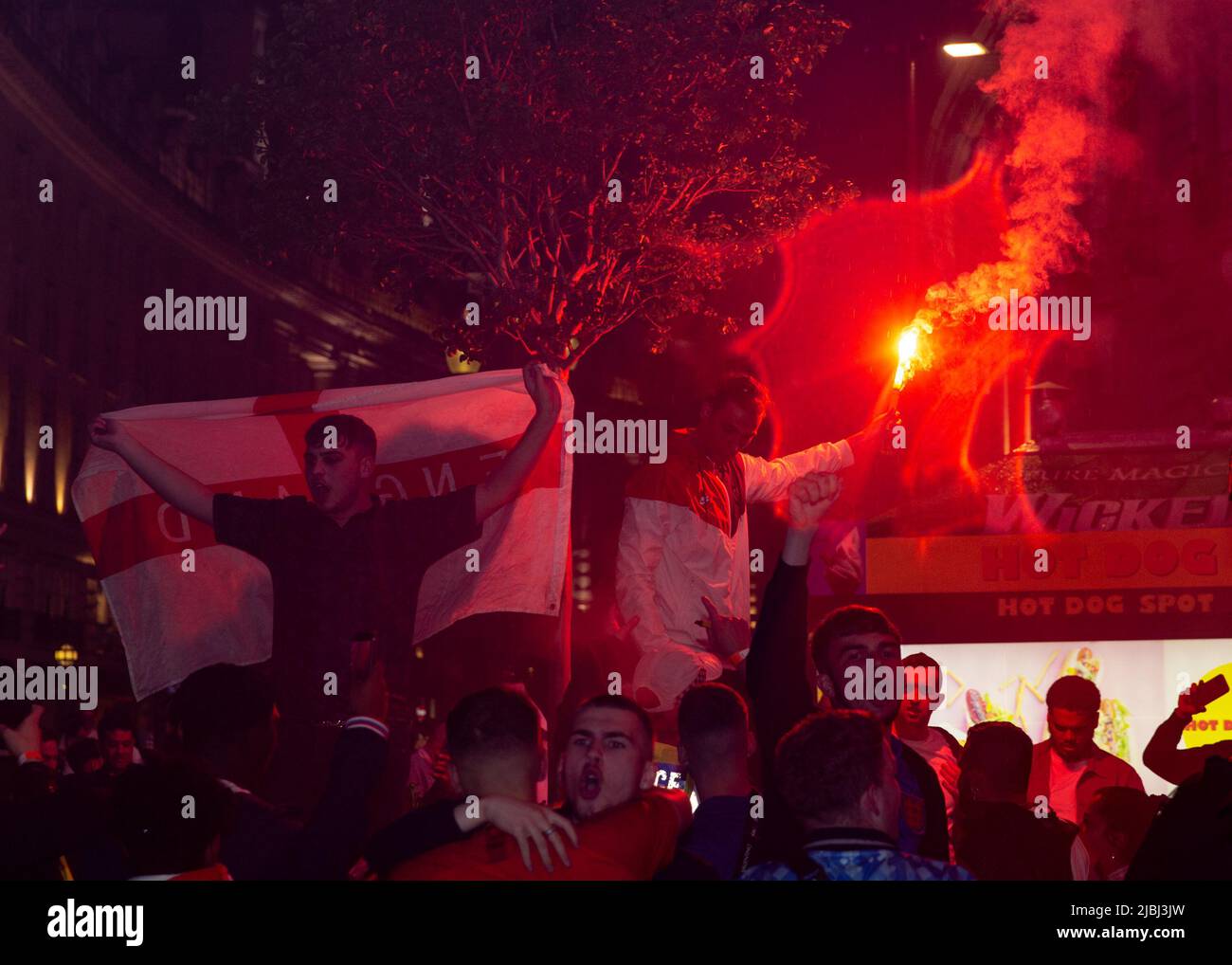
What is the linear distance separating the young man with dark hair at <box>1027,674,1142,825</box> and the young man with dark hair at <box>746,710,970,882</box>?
4099mm

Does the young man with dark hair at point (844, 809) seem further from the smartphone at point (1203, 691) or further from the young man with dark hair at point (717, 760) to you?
the smartphone at point (1203, 691)

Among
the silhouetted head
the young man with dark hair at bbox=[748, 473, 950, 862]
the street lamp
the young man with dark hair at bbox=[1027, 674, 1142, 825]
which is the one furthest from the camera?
the street lamp

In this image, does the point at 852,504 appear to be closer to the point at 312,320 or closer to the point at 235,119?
the point at 235,119

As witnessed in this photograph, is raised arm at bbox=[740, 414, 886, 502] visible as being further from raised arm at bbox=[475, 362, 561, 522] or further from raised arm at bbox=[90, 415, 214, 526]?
raised arm at bbox=[90, 415, 214, 526]

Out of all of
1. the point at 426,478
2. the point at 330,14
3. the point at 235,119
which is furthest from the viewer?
the point at 235,119

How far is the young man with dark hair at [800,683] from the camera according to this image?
511cm

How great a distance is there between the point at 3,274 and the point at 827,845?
3570 centimetres

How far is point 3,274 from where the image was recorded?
120 feet

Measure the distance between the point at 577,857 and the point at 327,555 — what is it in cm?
244

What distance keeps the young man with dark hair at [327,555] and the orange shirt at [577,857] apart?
1962mm

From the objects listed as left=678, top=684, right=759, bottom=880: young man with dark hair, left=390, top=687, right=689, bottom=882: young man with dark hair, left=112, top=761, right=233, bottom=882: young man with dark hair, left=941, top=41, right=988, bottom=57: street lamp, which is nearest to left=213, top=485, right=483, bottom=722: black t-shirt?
left=390, top=687, right=689, bottom=882: young man with dark hair

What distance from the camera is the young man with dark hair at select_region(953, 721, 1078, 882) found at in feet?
18.8

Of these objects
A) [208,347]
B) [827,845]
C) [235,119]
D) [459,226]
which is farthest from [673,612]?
[208,347]
